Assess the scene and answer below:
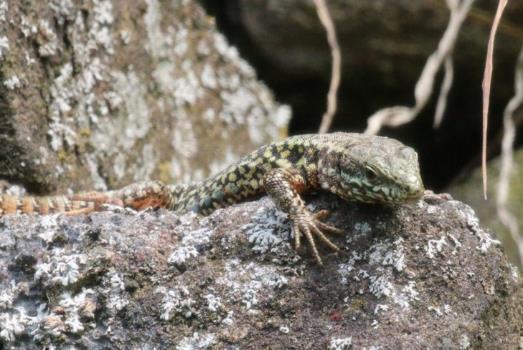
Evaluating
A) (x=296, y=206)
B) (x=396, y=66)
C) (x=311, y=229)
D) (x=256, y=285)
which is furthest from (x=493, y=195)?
(x=256, y=285)

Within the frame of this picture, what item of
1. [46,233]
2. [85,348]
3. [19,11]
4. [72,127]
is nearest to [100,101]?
[72,127]

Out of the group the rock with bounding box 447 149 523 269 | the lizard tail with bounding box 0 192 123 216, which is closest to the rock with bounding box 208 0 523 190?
the rock with bounding box 447 149 523 269

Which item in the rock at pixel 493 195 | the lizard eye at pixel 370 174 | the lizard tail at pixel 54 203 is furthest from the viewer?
the rock at pixel 493 195

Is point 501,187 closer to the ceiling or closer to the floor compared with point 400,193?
closer to the floor

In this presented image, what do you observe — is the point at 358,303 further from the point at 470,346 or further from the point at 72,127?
the point at 72,127

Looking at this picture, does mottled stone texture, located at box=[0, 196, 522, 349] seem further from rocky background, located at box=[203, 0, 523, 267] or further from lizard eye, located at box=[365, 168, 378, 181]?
rocky background, located at box=[203, 0, 523, 267]

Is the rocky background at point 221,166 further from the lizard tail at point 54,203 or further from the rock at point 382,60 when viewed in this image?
the lizard tail at point 54,203

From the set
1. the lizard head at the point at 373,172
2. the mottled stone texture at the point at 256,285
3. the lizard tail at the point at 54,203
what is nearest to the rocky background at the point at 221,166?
the mottled stone texture at the point at 256,285

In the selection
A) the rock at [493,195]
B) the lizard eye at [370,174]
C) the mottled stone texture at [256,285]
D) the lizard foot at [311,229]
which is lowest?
the rock at [493,195]
